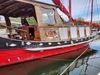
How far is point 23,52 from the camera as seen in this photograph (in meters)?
6.73

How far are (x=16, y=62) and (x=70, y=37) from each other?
4.08 meters

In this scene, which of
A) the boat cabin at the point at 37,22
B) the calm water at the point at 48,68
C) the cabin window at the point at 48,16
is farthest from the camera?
the cabin window at the point at 48,16

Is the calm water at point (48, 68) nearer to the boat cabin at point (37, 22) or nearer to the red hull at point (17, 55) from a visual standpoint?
the red hull at point (17, 55)

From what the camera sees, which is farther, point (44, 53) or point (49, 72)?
point (44, 53)

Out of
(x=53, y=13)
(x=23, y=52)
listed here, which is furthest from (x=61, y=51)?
(x=23, y=52)

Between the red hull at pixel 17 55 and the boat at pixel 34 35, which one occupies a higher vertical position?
the boat at pixel 34 35

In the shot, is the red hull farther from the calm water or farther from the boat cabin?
the boat cabin

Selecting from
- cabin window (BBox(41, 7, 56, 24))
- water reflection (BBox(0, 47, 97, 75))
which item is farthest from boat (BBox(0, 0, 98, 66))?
water reflection (BBox(0, 47, 97, 75))

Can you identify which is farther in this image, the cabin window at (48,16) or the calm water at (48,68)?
the cabin window at (48,16)

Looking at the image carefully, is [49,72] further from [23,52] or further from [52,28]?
[52,28]

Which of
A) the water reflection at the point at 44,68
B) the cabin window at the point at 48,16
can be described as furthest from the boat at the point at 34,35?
the water reflection at the point at 44,68

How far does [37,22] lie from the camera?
→ 7.62m

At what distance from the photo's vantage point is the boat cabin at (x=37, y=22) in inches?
294

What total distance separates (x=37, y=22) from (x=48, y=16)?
0.86 metres
